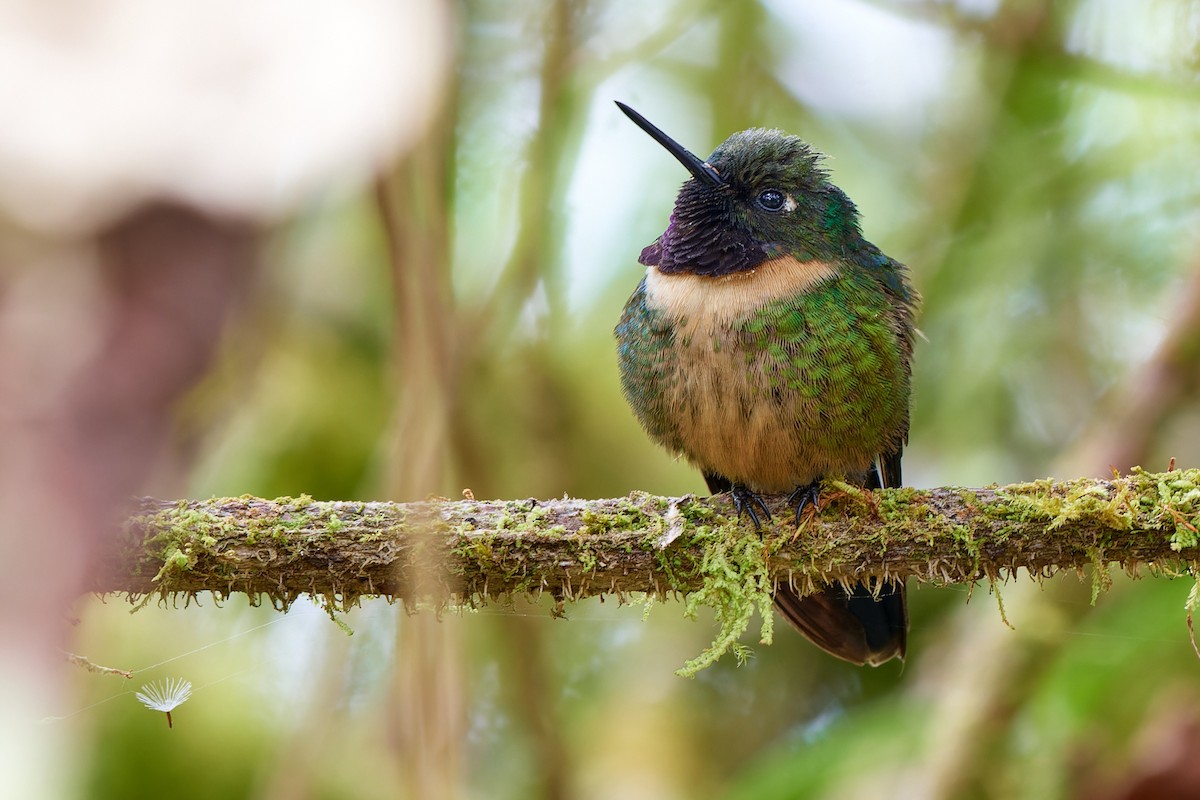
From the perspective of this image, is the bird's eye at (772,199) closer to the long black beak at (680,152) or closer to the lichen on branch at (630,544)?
the long black beak at (680,152)

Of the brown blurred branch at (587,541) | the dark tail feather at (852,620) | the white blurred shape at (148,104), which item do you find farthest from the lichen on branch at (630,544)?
the white blurred shape at (148,104)

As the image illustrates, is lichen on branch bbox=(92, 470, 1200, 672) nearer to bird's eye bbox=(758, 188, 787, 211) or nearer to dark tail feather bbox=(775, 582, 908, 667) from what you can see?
dark tail feather bbox=(775, 582, 908, 667)

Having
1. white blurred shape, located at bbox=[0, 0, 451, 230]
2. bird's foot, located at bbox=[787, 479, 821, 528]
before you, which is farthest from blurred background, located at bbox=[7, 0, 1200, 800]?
bird's foot, located at bbox=[787, 479, 821, 528]

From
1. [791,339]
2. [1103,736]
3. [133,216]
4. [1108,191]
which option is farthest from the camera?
[1108,191]

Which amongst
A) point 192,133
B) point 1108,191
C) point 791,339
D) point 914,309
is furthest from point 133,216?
point 1108,191

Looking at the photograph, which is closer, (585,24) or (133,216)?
(133,216)

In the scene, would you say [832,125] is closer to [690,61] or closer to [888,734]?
[690,61]

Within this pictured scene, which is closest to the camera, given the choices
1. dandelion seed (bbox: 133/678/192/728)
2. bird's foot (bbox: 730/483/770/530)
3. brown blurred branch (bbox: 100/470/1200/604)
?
dandelion seed (bbox: 133/678/192/728)

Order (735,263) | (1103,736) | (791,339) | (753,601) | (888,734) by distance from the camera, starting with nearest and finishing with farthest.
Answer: (753,601) < (791,339) < (735,263) < (1103,736) < (888,734)
